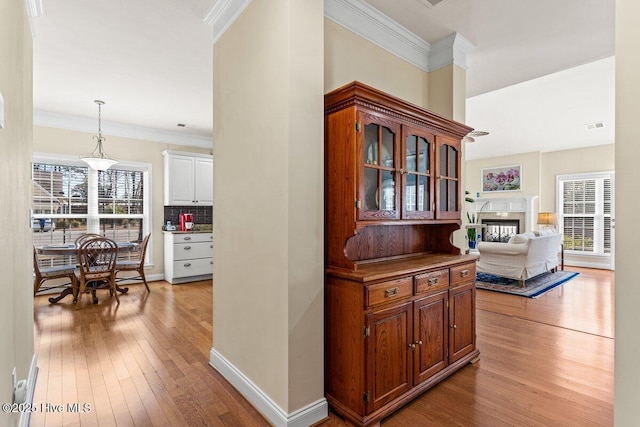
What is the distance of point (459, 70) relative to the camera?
10.1ft

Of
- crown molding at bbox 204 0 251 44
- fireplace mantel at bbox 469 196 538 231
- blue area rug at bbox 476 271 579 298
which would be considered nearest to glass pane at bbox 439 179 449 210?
crown molding at bbox 204 0 251 44

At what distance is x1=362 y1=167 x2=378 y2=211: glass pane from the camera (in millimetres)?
1997

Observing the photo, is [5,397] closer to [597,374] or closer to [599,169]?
[597,374]

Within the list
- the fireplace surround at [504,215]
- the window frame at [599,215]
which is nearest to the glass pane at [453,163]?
the fireplace surround at [504,215]

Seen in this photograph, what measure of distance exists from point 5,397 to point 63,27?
112 inches

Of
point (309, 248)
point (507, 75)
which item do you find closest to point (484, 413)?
point (309, 248)

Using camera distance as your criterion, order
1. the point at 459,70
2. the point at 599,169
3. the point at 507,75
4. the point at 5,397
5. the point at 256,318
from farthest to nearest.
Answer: the point at 599,169 < the point at 507,75 < the point at 459,70 < the point at 256,318 < the point at 5,397

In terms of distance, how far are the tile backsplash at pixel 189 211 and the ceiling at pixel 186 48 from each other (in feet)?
5.90

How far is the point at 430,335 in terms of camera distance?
2268mm

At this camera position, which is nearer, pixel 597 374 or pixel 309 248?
pixel 309 248

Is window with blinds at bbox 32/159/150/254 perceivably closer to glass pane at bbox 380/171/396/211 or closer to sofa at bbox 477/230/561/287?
glass pane at bbox 380/171/396/211

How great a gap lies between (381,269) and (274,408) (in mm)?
1052

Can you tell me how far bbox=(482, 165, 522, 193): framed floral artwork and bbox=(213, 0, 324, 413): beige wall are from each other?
829 cm

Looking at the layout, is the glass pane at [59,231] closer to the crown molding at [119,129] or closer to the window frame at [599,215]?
the crown molding at [119,129]
